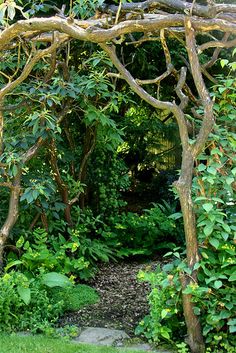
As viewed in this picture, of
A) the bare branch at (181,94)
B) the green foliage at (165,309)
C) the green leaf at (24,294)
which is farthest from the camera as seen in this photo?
the green leaf at (24,294)

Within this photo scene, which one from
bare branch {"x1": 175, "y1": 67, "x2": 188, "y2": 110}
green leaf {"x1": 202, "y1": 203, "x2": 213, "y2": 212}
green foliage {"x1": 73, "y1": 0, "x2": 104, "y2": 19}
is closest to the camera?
green leaf {"x1": 202, "y1": 203, "x2": 213, "y2": 212}

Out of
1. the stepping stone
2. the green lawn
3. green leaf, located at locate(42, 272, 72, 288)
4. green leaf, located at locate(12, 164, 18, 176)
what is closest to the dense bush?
the stepping stone

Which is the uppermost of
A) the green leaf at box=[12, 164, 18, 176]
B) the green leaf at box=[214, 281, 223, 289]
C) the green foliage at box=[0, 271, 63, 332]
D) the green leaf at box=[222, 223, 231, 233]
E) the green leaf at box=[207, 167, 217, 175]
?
the green leaf at box=[12, 164, 18, 176]

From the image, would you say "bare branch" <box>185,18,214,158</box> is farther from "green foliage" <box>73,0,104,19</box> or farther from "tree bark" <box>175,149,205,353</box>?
"green foliage" <box>73,0,104,19</box>

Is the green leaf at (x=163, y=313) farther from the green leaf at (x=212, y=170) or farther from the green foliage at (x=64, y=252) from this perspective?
the green foliage at (x=64, y=252)

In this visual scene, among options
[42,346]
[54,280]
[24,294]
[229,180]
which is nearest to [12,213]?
[54,280]

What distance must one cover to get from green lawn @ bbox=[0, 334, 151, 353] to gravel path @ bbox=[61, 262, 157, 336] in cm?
37

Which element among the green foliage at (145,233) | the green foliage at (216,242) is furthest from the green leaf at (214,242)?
the green foliage at (145,233)

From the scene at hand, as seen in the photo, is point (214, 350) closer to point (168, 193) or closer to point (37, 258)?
point (37, 258)

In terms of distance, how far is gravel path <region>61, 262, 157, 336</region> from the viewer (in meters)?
4.31

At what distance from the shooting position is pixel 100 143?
20.2ft

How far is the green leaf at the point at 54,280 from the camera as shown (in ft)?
14.4

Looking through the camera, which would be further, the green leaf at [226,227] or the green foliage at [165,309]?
the green foliage at [165,309]

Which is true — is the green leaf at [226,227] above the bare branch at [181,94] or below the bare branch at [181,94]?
below
